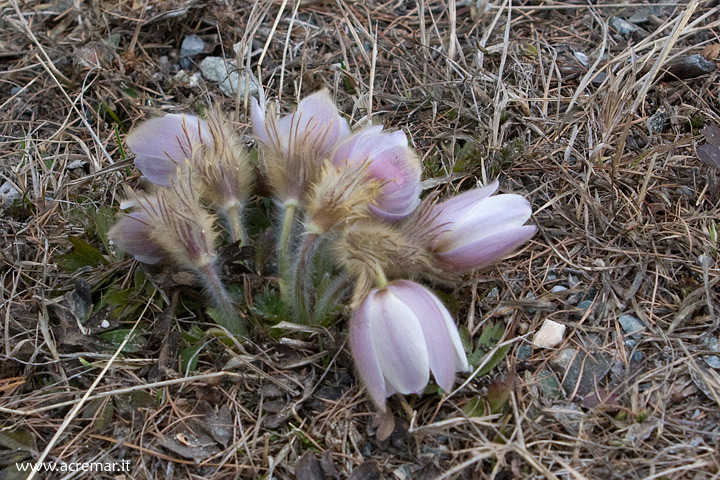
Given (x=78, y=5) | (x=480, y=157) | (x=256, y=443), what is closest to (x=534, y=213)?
(x=480, y=157)

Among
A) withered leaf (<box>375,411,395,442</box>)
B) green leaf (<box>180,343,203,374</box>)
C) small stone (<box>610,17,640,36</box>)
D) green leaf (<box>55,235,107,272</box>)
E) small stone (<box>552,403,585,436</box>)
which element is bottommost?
small stone (<box>552,403,585,436</box>)

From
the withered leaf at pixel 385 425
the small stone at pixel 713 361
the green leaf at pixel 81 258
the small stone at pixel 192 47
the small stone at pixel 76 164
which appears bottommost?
the small stone at pixel 713 361

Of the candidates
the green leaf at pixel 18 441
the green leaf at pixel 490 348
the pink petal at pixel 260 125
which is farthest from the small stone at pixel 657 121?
the green leaf at pixel 18 441

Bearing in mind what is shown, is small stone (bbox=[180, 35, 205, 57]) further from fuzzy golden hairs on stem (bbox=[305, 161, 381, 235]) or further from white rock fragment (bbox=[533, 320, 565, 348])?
white rock fragment (bbox=[533, 320, 565, 348])

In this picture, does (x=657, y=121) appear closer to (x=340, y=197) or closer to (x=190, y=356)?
(x=340, y=197)

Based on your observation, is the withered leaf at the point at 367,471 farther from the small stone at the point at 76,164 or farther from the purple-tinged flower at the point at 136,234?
the small stone at the point at 76,164

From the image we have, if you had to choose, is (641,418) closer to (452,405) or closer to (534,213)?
(452,405)

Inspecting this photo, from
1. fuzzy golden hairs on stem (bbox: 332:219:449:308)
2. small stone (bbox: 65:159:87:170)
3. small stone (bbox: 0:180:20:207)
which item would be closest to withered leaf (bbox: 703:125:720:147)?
fuzzy golden hairs on stem (bbox: 332:219:449:308)

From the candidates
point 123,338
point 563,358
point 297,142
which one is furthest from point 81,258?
point 563,358
